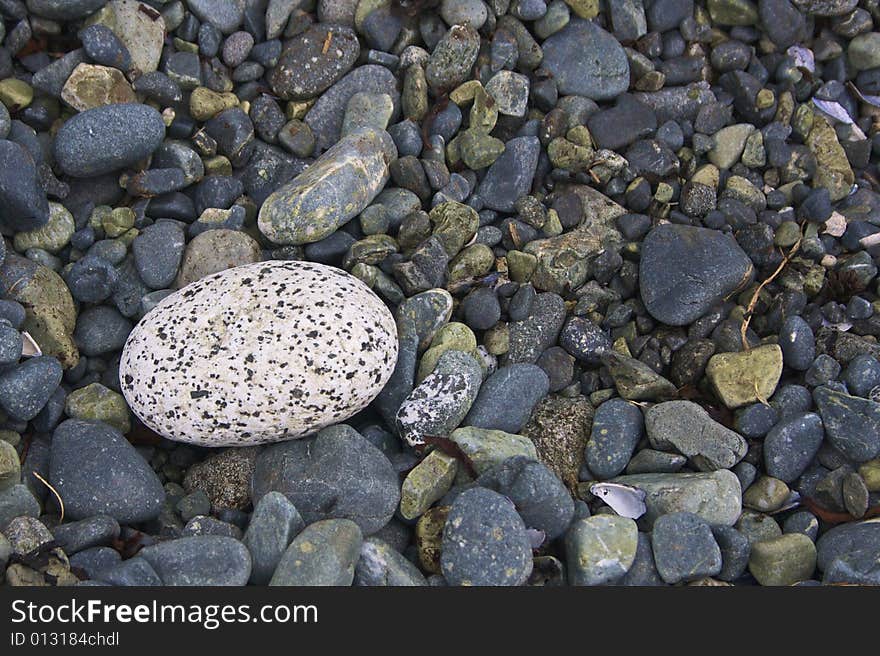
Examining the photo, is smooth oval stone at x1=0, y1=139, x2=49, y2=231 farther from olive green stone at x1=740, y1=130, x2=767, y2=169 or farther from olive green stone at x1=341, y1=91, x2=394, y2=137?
olive green stone at x1=740, y1=130, x2=767, y2=169

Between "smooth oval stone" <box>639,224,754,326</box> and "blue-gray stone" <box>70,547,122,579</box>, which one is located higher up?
"smooth oval stone" <box>639,224,754,326</box>

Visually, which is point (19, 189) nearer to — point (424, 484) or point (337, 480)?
point (337, 480)

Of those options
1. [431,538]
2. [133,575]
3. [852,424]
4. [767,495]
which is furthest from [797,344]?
[133,575]

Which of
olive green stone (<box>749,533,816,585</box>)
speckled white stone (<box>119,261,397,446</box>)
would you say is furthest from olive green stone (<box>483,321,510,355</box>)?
olive green stone (<box>749,533,816,585</box>)

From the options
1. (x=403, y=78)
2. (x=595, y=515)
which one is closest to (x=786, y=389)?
(x=595, y=515)

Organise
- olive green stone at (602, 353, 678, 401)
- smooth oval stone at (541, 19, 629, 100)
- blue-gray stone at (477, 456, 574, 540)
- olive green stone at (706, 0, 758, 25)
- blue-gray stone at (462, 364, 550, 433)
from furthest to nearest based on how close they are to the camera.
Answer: olive green stone at (706, 0, 758, 25), smooth oval stone at (541, 19, 629, 100), olive green stone at (602, 353, 678, 401), blue-gray stone at (462, 364, 550, 433), blue-gray stone at (477, 456, 574, 540)

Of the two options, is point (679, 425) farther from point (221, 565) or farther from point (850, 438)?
point (221, 565)
